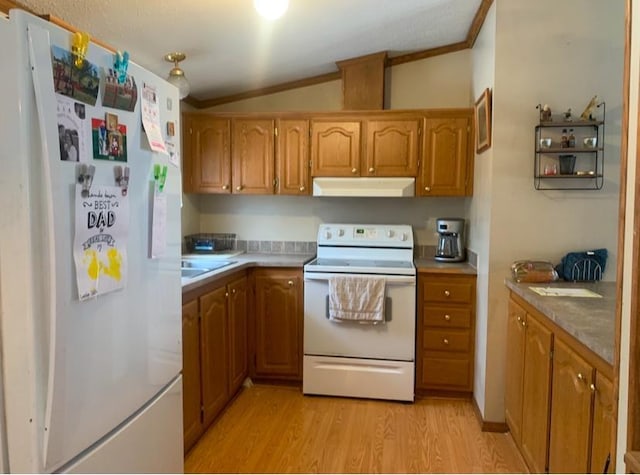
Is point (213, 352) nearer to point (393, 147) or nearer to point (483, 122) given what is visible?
point (393, 147)

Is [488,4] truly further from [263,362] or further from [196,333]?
[263,362]

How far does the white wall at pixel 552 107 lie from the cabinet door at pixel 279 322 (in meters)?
1.34

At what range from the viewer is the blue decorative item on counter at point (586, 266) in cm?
229

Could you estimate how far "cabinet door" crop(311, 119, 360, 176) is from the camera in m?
3.29

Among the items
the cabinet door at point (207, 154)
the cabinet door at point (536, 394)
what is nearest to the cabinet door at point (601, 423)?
the cabinet door at point (536, 394)

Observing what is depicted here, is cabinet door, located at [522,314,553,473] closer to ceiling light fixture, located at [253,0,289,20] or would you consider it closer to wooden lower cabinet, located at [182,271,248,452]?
wooden lower cabinet, located at [182,271,248,452]

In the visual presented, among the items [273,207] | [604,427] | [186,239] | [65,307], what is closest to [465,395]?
[604,427]

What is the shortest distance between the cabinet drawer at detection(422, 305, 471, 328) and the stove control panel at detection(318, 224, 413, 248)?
1.97 ft

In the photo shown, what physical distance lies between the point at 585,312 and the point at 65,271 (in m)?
1.77

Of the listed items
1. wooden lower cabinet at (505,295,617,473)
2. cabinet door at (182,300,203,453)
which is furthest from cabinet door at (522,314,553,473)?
cabinet door at (182,300,203,453)

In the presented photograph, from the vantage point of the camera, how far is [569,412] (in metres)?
1.59

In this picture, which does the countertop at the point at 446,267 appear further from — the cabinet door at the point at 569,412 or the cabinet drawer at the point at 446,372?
the cabinet door at the point at 569,412

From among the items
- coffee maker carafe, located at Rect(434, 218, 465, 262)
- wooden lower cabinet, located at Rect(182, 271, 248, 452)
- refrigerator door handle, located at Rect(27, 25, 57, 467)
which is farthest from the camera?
coffee maker carafe, located at Rect(434, 218, 465, 262)

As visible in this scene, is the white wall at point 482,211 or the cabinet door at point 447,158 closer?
the white wall at point 482,211
